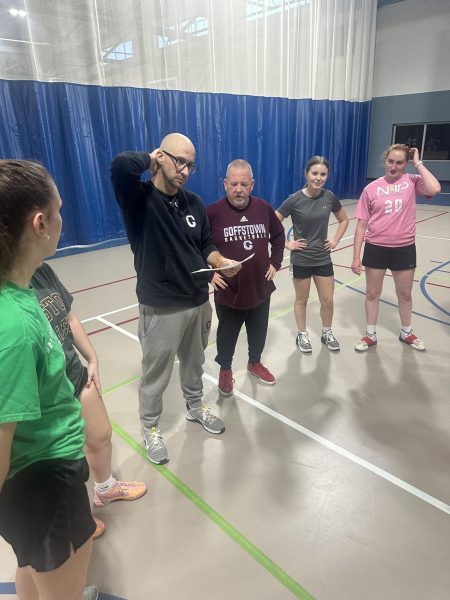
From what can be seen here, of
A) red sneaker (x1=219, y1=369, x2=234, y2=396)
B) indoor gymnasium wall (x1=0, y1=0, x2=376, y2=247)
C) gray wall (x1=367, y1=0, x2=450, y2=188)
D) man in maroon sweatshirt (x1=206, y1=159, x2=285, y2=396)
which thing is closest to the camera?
man in maroon sweatshirt (x1=206, y1=159, x2=285, y2=396)

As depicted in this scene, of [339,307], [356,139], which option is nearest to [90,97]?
[339,307]

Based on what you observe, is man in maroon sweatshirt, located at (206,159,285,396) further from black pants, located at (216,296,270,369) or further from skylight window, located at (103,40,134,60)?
skylight window, located at (103,40,134,60)

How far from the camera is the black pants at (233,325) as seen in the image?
2.63 meters

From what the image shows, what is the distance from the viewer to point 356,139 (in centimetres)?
1099

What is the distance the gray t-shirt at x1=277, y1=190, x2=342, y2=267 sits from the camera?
3080 mm

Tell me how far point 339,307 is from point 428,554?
2833 mm

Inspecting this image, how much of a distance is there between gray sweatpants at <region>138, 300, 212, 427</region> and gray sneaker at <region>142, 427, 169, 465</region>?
0.06 meters

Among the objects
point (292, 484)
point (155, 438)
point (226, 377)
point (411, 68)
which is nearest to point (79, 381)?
point (155, 438)

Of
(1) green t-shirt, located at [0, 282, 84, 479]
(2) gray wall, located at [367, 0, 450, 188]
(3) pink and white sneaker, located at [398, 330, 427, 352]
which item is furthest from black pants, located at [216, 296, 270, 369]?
(2) gray wall, located at [367, 0, 450, 188]

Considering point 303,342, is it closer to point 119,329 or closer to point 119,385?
point 119,385

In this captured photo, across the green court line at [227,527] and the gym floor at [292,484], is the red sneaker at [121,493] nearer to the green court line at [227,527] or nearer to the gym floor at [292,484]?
the gym floor at [292,484]

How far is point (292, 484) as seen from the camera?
2.03 metres

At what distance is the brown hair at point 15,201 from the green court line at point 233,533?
4.96 ft

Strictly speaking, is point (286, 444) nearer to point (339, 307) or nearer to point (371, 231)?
point (371, 231)
